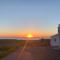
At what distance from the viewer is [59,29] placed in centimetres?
4788

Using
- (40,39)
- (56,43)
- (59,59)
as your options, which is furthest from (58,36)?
(59,59)

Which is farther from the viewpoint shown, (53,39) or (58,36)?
(53,39)

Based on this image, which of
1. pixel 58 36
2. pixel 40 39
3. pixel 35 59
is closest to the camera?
pixel 35 59

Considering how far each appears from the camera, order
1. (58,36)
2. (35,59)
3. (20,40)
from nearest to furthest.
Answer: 1. (35,59)
2. (58,36)
3. (20,40)

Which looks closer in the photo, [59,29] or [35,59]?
[35,59]

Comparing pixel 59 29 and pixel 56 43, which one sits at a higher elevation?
pixel 59 29

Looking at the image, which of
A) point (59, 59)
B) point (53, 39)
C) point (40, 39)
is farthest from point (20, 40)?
point (59, 59)

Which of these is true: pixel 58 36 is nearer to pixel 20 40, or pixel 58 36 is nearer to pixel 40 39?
pixel 40 39

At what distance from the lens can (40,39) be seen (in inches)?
2522

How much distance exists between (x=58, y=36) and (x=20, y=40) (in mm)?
27129

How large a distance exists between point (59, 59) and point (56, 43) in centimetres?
2553

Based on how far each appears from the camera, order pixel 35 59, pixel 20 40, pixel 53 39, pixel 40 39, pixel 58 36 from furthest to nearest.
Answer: pixel 20 40
pixel 40 39
pixel 53 39
pixel 58 36
pixel 35 59

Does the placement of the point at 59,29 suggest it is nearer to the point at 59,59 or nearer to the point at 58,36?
the point at 58,36

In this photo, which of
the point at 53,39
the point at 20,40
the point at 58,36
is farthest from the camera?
the point at 20,40
